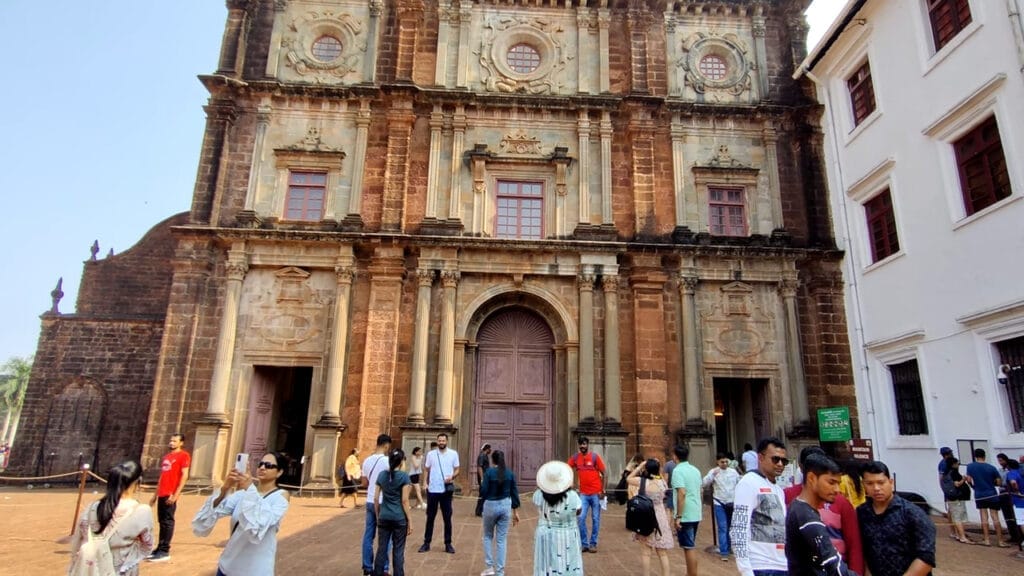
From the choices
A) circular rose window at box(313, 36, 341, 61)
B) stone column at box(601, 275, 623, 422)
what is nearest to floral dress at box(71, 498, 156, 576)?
stone column at box(601, 275, 623, 422)

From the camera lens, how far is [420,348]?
1520 cm

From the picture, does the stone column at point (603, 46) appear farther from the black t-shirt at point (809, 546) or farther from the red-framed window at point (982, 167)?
the black t-shirt at point (809, 546)

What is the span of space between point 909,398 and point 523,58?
1361 cm

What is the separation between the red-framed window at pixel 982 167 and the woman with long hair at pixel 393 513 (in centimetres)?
1178

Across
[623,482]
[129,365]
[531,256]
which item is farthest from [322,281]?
[623,482]

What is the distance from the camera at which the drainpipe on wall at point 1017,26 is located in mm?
10577

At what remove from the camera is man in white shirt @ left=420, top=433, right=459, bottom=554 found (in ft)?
27.4

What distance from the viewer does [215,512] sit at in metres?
4.30

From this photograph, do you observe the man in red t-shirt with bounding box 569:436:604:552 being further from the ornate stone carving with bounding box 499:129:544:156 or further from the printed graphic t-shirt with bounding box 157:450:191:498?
the ornate stone carving with bounding box 499:129:544:156

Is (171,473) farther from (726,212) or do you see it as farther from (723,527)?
(726,212)

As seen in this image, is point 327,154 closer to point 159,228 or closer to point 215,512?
point 159,228

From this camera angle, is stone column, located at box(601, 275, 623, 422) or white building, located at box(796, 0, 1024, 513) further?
stone column, located at box(601, 275, 623, 422)

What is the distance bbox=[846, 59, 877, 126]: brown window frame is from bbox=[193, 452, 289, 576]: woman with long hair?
16013mm

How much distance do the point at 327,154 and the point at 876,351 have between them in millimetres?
15120
